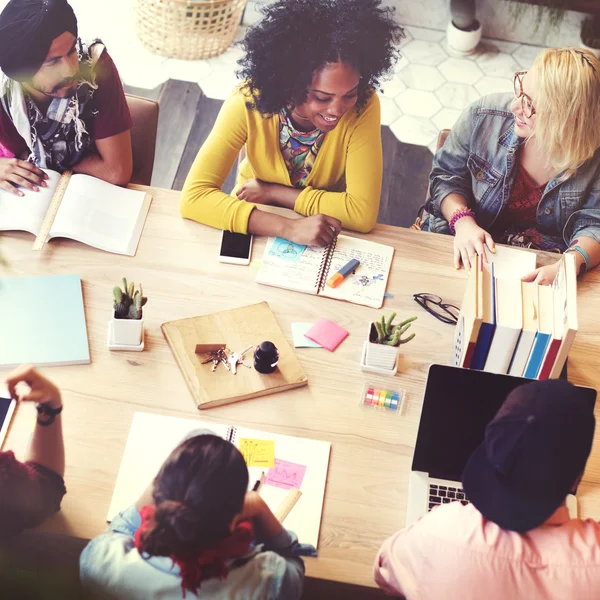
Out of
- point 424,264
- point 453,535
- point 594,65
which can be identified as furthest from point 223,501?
point 594,65

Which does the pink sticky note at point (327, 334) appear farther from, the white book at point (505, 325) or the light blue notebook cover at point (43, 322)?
the light blue notebook cover at point (43, 322)

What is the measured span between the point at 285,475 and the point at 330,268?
0.57m

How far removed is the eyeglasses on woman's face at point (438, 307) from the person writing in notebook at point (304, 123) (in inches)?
10.1

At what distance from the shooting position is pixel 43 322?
1.61 meters

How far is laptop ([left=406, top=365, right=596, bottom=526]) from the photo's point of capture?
135 cm

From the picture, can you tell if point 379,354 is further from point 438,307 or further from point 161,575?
point 161,575

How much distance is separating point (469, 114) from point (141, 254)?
970 mm

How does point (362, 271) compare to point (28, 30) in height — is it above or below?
below

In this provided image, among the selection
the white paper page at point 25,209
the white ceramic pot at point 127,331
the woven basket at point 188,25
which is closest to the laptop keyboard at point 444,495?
the white ceramic pot at point 127,331

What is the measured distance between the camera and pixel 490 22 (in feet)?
12.8

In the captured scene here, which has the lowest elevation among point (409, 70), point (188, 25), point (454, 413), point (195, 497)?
point (409, 70)

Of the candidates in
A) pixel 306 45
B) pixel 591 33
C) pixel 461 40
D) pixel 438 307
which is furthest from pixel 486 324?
pixel 591 33

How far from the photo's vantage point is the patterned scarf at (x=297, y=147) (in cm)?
197

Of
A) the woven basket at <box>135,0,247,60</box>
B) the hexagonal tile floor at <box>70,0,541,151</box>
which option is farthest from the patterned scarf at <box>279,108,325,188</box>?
the woven basket at <box>135,0,247,60</box>
